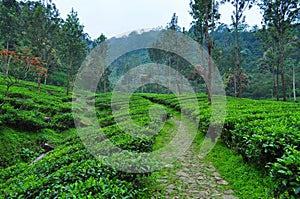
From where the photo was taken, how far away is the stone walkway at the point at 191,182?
418 cm

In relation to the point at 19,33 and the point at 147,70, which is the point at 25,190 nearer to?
the point at 19,33

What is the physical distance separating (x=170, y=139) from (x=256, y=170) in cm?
432

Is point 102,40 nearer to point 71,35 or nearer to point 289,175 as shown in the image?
point 71,35

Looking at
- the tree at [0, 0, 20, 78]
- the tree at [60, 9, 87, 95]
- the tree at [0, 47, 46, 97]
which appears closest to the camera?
the tree at [0, 47, 46, 97]

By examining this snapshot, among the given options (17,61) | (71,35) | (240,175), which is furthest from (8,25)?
(240,175)

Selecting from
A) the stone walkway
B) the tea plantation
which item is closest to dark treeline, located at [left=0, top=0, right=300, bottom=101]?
the tea plantation

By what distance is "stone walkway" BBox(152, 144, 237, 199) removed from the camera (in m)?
4.18

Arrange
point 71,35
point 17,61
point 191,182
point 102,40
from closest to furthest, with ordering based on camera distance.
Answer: point 191,182 → point 17,61 → point 71,35 → point 102,40

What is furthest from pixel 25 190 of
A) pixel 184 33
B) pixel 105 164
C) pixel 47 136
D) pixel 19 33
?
pixel 19 33

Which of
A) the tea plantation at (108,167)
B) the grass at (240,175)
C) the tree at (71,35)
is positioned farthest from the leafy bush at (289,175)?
the tree at (71,35)

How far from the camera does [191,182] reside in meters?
4.78

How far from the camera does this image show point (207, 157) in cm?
649

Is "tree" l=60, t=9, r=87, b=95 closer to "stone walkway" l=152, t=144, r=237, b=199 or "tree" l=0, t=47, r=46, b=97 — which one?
"tree" l=0, t=47, r=46, b=97

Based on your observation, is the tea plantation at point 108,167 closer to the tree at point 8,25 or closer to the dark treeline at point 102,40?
the dark treeline at point 102,40
